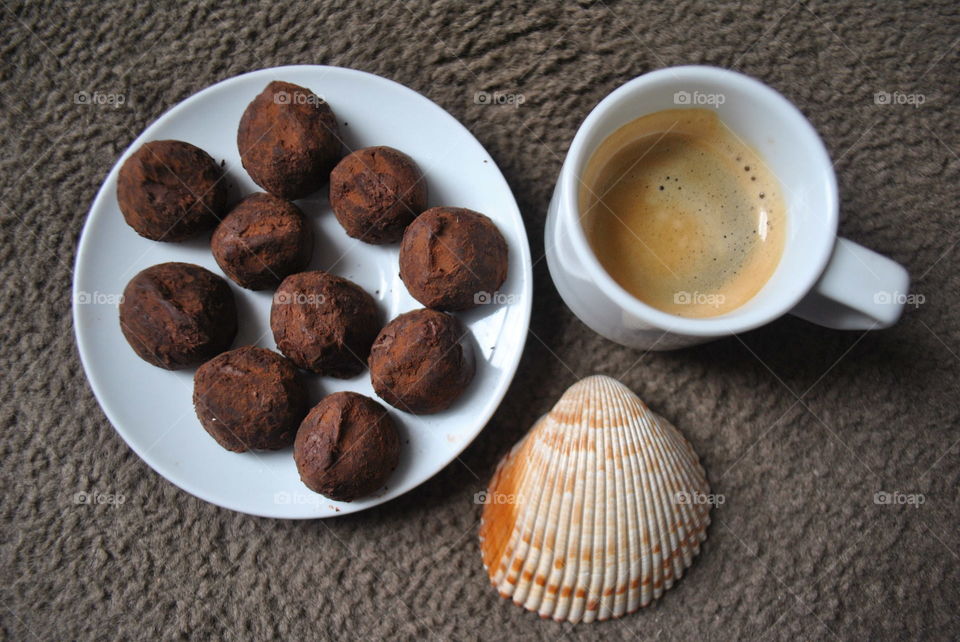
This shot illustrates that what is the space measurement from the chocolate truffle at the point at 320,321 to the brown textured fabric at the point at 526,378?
0.62ft

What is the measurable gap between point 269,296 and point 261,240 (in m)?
0.09

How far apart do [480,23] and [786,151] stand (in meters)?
0.38

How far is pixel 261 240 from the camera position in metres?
0.68

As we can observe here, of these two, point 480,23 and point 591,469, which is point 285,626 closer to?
point 591,469

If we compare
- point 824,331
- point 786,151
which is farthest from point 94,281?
point 824,331

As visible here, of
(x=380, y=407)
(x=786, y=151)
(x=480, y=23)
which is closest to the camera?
(x=786, y=151)

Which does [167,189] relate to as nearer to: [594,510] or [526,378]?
[526,378]

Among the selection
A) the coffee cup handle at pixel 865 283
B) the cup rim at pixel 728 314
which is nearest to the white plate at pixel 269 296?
the cup rim at pixel 728 314

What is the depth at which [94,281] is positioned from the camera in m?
0.74

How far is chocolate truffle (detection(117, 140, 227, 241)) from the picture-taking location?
682 mm

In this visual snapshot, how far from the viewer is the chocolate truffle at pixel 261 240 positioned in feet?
2.25

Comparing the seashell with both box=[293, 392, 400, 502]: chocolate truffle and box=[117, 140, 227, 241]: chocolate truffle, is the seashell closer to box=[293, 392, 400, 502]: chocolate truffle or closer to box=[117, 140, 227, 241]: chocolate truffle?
box=[293, 392, 400, 502]: chocolate truffle

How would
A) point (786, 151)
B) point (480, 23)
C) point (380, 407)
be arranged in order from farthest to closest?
point (480, 23) < point (380, 407) < point (786, 151)

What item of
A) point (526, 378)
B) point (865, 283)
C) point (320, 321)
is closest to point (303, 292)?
point (320, 321)
